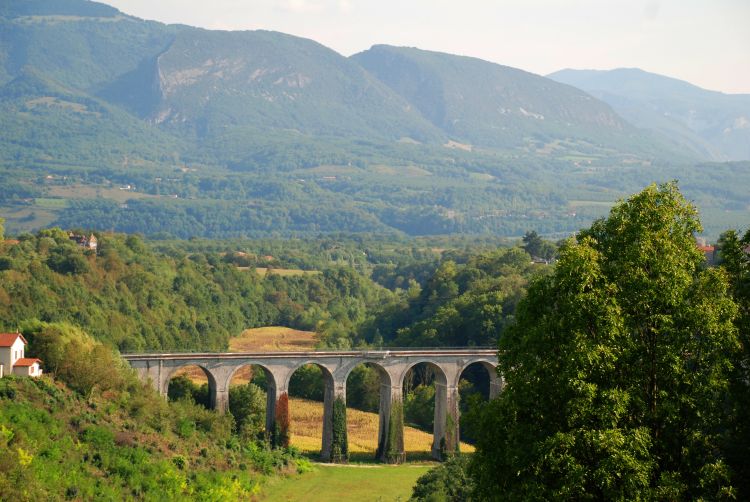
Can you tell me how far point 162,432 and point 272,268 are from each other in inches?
3680

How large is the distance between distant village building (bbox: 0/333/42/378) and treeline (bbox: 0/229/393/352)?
1497 cm

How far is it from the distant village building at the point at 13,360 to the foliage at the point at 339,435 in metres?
16.9

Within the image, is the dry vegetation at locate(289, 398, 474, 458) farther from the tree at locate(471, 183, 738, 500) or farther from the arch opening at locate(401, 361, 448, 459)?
the tree at locate(471, 183, 738, 500)

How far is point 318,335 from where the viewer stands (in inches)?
4190

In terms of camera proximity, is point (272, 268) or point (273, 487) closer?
point (273, 487)

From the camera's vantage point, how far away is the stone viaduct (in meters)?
59.0

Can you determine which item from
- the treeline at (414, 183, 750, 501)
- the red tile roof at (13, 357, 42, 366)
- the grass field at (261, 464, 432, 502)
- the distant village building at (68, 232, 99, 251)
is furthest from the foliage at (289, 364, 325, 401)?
the treeline at (414, 183, 750, 501)

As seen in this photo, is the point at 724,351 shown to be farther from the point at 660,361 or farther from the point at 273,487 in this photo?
the point at 273,487

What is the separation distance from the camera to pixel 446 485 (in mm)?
44719

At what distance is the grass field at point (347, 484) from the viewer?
5175cm

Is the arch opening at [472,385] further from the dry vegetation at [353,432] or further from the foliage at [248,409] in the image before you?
the foliage at [248,409]

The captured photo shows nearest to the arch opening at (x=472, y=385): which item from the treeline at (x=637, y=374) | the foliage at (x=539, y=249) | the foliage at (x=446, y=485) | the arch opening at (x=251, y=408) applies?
the arch opening at (x=251, y=408)

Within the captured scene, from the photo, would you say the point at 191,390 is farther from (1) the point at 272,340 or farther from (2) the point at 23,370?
(1) the point at 272,340

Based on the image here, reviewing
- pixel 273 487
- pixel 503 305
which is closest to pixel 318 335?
pixel 503 305
